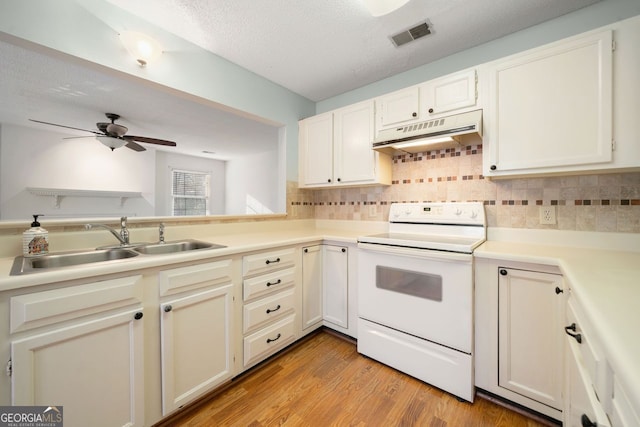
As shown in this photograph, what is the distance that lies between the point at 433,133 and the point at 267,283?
156 cm

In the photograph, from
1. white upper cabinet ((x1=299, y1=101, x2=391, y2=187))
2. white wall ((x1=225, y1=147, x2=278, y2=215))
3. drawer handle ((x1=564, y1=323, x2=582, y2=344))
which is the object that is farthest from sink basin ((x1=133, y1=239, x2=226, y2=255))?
white wall ((x1=225, y1=147, x2=278, y2=215))

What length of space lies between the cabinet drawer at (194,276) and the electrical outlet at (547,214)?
2078 millimetres

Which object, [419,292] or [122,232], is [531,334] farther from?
[122,232]

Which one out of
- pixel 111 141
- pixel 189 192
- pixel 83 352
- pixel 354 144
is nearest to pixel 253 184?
pixel 189 192

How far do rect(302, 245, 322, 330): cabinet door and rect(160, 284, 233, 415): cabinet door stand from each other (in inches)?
26.4

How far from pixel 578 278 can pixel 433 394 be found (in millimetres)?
1085

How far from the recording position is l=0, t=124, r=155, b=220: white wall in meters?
3.59

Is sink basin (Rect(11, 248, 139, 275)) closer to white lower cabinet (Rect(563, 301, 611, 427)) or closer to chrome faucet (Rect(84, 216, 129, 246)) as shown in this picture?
chrome faucet (Rect(84, 216, 129, 246))

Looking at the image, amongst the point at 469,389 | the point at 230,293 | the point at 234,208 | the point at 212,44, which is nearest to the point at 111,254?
the point at 230,293

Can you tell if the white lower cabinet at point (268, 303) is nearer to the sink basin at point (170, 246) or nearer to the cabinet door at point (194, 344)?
the cabinet door at point (194, 344)

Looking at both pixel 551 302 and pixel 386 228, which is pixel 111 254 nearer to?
pixel 386 228

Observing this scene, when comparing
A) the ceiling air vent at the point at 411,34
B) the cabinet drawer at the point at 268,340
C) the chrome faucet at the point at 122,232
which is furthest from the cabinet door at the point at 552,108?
the chrome faucet at the point at 122,232

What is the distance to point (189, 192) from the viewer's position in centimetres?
616

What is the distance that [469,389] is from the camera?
1412mm
